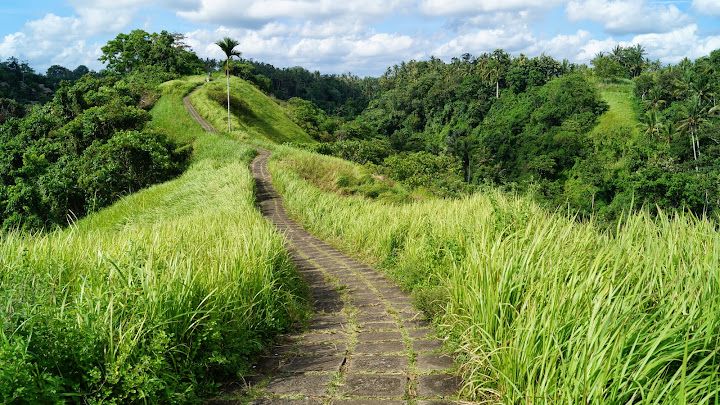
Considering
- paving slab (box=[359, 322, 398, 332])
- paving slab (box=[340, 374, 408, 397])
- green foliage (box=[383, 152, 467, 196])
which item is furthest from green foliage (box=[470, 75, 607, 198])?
paving slab (box=[340, 374, 408, 397])

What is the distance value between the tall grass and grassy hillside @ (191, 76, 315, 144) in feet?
79.3

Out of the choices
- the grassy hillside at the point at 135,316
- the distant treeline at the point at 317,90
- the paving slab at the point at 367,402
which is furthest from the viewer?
the distant treeline at the point at 317,90

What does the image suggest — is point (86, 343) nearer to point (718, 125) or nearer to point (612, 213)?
point (612, 213)

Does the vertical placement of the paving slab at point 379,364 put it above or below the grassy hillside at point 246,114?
below

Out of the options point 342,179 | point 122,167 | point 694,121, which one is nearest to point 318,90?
point 694,121

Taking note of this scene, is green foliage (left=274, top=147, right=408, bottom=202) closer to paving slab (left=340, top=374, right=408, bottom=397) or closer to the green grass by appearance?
paving slab (left=340, top=374, right=408, bottom=397)

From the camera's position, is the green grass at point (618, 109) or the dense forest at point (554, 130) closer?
the dense forest at point (554, 130)

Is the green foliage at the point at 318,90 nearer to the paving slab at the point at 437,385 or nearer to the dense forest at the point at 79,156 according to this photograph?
the dense forest at the point at 79,156

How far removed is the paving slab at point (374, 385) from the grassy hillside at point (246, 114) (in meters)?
24.4

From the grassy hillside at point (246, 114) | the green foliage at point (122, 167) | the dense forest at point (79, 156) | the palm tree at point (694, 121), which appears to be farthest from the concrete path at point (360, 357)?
the palm tree at point (694, 121)

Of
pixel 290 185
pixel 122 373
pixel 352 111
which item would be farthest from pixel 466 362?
pixel 352 111

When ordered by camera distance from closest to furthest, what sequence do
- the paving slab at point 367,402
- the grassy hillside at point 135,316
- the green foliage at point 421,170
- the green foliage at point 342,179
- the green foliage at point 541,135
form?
the grassy hillside at point 135,316, the paving slab at point 367,402, the green foliage at point 342,179, the green foliage at point 421,170, the green foliage at point 541,135

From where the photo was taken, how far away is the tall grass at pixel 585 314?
1940 mm

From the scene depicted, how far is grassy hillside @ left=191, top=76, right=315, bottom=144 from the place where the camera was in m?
29.1
